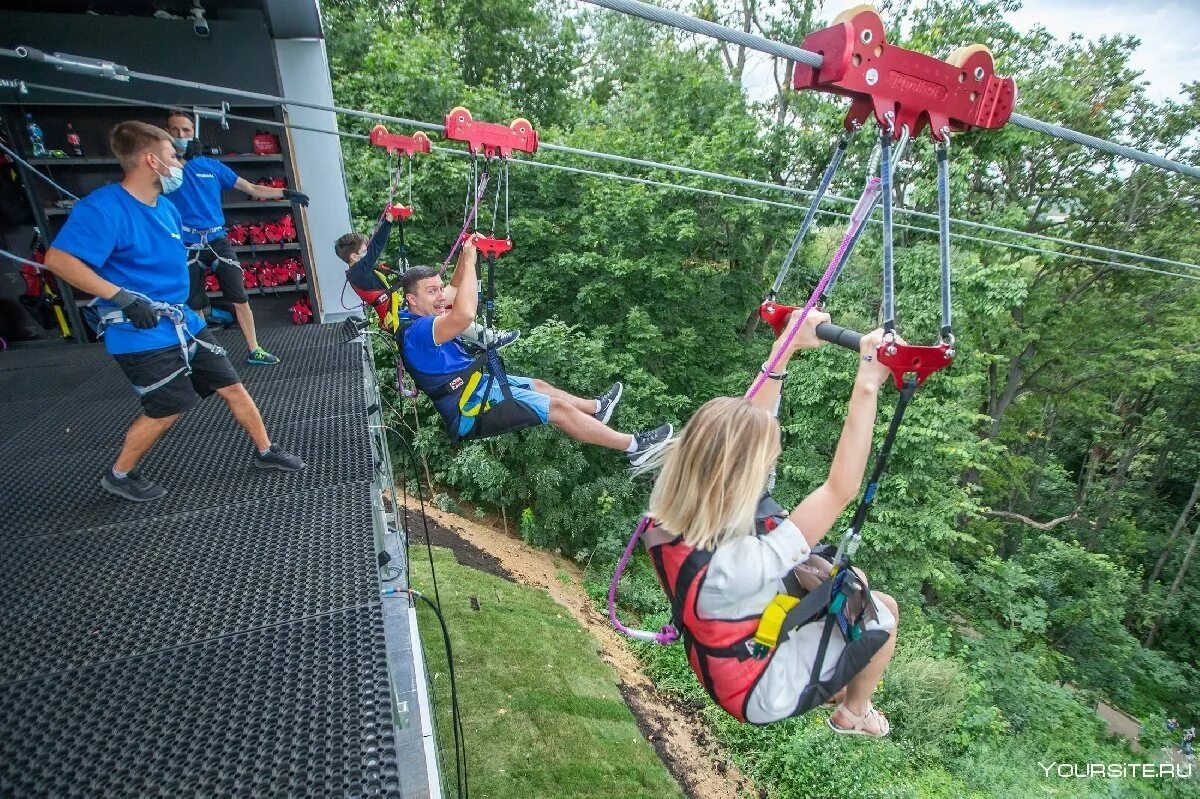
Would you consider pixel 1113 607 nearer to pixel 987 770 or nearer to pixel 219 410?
pixel 987 770

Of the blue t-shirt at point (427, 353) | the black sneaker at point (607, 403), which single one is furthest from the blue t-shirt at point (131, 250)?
the black sneaker at point (607, 403)

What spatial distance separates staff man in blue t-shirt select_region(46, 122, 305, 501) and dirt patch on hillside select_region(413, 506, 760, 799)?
5.35 m

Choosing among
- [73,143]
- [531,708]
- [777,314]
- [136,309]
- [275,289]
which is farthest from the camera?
[275,289]

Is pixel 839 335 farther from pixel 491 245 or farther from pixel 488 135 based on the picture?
pixel 488 135

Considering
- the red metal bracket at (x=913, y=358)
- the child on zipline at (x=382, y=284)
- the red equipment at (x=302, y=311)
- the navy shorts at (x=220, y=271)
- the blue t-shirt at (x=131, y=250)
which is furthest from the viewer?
the red equipment at (x=302, y=311)

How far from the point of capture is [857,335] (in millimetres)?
1685

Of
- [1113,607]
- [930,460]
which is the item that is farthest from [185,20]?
[1113,607]

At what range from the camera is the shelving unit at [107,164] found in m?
5.82

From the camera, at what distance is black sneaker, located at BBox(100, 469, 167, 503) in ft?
9.18

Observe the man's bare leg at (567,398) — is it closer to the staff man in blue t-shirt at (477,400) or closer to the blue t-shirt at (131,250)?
the staff man in blue t-shirt at (477,400)

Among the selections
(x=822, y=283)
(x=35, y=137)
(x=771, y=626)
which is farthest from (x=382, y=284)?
(x=35, y=137)

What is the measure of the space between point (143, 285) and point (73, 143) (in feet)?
16.3

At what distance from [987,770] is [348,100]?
1398cm

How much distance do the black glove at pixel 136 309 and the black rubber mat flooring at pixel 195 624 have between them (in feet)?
2.71
